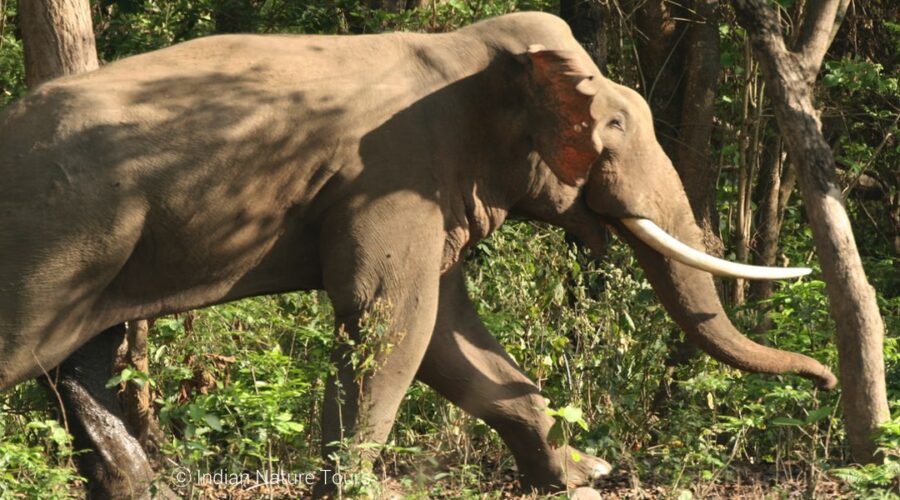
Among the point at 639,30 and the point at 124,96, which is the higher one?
the point at 124,96

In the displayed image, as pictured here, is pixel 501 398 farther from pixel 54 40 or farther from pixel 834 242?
pixel 54 40

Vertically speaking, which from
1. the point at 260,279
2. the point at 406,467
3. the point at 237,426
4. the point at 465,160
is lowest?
the point at 406,467

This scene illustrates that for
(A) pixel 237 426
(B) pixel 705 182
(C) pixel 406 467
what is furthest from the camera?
(B) pixel 705 182

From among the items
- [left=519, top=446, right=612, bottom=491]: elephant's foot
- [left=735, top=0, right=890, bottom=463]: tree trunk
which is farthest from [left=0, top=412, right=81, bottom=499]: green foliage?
[left=735, top=0, right=890, bottom=463]: tree trunk

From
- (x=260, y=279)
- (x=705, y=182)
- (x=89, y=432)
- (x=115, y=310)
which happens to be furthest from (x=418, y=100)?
(x=705, y=182)

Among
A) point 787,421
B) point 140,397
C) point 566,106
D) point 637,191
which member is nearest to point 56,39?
point 140,397

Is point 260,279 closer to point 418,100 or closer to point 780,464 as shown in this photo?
point 418,100

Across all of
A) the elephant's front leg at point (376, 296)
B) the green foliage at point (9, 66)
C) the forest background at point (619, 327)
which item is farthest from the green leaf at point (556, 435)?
the green foliage at point (9, 66)

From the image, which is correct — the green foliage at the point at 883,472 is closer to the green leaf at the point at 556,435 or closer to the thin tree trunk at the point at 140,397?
the green leaf at the point at 556,435

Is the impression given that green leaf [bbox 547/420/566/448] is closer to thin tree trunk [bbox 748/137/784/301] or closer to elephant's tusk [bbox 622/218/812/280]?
elephant's tusk [bbox 622/218/812/280]

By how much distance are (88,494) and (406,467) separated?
187 centimetres

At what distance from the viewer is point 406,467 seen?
8.26 metres

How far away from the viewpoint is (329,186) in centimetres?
680

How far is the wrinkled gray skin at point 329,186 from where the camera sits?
6.39 meters
